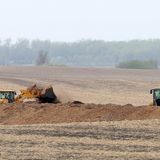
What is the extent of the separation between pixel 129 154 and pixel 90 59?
526 ft

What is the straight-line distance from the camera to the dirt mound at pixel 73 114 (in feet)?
90.2

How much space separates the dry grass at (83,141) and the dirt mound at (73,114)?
4.89 feet

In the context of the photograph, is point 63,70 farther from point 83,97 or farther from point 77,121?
point 77,121

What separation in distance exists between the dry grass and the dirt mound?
1489 millimetres

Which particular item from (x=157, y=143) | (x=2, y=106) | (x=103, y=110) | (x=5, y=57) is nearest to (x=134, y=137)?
(x=157, y=143)

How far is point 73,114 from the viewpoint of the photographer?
2805cm

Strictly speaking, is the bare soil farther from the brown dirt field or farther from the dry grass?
the brown dirt field

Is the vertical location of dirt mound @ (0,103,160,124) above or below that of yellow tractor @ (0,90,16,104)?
below

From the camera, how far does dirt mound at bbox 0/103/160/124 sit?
90.2ft

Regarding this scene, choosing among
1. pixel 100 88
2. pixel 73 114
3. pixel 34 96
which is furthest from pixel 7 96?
pixel 100 88

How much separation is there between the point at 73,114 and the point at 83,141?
6.85 metres

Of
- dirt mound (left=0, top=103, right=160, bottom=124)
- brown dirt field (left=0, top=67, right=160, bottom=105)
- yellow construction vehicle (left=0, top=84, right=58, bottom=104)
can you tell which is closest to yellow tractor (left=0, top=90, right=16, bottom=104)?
yellow construction vehicle (left=0, top=84, right=58, bottom=104)

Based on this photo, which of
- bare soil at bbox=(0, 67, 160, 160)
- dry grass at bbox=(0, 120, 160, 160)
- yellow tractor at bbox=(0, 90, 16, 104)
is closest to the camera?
dry grass at bbox=(0, 120, 160, 160)

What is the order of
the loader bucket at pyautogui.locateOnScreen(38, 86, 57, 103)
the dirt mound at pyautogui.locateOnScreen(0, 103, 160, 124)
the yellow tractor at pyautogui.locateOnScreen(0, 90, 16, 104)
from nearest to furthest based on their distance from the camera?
1. the dirt mound at pyautogui.locateOnScreen(0, 103, 160, 124)
2. the loader bucket at pyautogui.locateOnScreen(38, 86, 57, 103)
3. the yellow tractor at pyautogui.locateOnScreen(0, 90, 16, 104)
